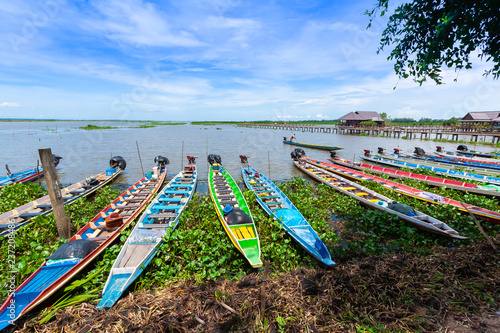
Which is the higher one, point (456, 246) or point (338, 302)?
point (338, 302)

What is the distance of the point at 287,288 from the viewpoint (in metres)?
4.76

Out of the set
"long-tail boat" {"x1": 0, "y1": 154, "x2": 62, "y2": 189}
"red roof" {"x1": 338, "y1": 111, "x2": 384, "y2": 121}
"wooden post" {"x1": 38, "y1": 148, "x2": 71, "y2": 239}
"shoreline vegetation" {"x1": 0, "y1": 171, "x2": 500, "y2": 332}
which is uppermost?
"red roof" {"x1": 338, "y1": 111, "x2": 384, "y2": 121}

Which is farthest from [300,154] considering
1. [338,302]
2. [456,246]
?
[338,302]

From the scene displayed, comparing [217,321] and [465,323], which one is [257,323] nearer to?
[217,321]

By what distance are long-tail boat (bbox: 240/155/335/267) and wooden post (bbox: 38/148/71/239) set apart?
734cm

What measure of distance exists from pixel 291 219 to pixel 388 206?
4.68 metres

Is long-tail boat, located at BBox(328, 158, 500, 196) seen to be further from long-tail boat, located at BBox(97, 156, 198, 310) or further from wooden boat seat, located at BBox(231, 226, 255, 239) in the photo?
long-tail boat, located at BBox(97, 156, 198, 310)

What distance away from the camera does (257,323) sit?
3770mm

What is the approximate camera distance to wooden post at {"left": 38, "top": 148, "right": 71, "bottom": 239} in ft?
20.5

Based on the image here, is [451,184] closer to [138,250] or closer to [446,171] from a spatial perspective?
[446,171]

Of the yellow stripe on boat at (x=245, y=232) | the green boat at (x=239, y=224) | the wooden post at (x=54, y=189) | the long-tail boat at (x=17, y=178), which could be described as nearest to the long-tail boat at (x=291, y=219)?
the green boat at (x=239, y=224)

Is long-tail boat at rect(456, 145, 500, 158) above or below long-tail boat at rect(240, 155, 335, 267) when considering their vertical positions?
above

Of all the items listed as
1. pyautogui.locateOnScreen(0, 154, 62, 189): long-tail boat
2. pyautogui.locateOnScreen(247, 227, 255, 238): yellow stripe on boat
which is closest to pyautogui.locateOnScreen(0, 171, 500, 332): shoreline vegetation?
pyautogui.locateOnScreen(247, 227, 255, 238): yellow stripe on boat

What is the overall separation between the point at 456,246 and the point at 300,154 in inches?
610
